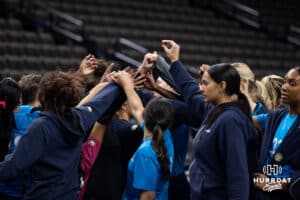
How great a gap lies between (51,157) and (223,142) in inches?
35.4

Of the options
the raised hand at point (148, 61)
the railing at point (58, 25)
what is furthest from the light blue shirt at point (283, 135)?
the railing at point (58, 25)

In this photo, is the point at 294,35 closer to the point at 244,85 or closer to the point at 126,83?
the point at 244,85

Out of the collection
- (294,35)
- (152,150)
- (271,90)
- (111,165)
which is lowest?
(294,35)

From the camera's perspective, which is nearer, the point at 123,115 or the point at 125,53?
the point at 123,115

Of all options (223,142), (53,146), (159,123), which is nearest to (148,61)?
Result: (159,123)

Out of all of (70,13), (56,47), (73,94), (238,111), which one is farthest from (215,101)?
(70,13)

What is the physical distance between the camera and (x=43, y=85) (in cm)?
367

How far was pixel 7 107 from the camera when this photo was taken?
412 cm

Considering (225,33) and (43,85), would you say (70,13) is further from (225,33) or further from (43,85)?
(43,85)

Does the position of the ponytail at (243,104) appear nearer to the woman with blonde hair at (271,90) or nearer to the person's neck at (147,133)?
the person's neck at (147,133)

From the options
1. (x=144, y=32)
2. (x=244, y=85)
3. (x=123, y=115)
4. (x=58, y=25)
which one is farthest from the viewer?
(x=144, y=32)

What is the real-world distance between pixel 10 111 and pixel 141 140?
0.88m

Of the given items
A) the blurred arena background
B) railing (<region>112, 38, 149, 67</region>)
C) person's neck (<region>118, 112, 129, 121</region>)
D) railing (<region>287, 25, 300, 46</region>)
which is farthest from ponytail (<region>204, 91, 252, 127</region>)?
railing (<region>287, 25, 300, 46</region>)

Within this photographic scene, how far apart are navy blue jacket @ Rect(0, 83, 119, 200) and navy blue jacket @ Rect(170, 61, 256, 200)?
0.63 metres
